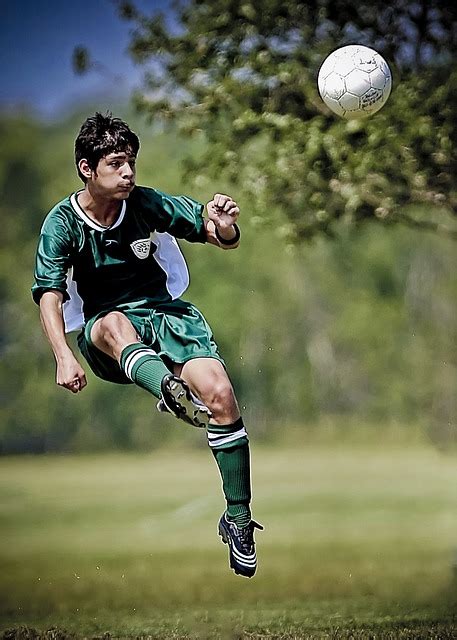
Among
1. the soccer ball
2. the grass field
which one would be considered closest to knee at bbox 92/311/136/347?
the soccer ball

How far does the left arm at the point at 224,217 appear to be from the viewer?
11.4ft

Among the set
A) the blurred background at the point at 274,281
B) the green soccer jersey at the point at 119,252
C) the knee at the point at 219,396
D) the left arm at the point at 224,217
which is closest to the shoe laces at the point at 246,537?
the knee at the point at 219,396

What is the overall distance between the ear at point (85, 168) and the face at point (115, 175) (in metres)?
0.02

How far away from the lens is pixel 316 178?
5992 millimetres

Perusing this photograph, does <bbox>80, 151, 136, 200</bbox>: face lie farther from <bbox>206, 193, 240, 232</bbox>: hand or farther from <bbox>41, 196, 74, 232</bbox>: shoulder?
<bbox>206, 193, 240, 232</bbox>: hand

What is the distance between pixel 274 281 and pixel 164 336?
373cm

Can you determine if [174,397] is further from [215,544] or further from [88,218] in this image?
[215,544]

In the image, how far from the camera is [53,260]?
3455mm

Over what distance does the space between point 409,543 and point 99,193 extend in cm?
394

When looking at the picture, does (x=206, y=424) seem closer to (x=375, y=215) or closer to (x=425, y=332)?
(x=375, y=215)

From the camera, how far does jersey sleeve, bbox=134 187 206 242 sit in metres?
3.65

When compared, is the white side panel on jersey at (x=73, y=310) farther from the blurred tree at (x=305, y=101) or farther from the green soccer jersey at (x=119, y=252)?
the blurred tree at (x=305, y=101)

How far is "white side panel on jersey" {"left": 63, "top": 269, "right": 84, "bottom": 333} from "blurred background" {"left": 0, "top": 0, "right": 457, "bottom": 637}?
2339mm

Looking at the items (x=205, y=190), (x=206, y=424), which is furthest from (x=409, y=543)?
(x=206, y=424)
